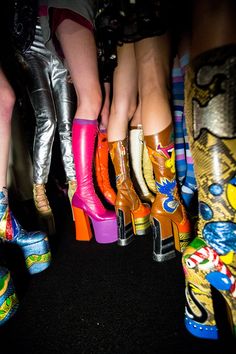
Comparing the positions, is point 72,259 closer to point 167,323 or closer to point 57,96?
point 167,323

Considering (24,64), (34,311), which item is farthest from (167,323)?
(24,64)

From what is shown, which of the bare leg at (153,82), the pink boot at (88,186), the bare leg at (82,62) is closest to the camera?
the bare leg at (153,82)

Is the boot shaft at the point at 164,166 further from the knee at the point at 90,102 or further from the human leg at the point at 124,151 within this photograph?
the knee at the point at 90,102

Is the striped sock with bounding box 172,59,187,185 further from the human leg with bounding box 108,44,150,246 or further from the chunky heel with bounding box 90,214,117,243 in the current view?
the chunky heel with bounding box 90,214,117,243

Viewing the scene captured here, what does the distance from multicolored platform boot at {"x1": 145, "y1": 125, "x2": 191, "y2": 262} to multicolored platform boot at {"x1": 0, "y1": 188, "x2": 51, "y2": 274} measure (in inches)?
16.6

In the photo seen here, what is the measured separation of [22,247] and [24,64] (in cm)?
100

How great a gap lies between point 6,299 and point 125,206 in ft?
1.79

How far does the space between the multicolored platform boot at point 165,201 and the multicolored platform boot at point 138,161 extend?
1.55 feet

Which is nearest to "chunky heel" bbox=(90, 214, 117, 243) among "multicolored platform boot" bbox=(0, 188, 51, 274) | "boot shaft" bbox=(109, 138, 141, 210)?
"boot shaft" bbox=(109, 138, 141, 210)

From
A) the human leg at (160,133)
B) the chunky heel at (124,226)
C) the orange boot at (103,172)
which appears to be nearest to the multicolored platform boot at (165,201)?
the human leg at (160,133)

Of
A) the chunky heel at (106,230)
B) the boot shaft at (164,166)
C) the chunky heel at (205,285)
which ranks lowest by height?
the chunky heel at (106,230)

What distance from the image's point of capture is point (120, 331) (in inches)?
24.1

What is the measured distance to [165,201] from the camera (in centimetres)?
87

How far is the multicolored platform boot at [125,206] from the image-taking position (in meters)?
1.04
